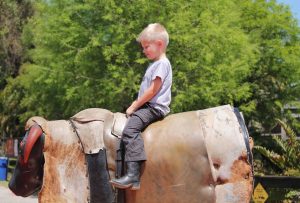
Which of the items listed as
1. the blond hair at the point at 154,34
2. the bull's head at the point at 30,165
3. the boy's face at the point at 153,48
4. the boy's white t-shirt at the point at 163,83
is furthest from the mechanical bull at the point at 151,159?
the blond hair at the point at 154,34

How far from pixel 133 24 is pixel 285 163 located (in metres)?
6.73

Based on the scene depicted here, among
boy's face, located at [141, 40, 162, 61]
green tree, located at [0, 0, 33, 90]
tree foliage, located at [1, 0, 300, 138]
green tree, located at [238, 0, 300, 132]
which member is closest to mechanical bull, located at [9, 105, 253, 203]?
boy's face, located at [141, 40, 162, 61]

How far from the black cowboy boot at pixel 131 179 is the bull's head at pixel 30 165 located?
0.69 metres

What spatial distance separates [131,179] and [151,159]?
21 cm

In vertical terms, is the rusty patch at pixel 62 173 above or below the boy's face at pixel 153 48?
below

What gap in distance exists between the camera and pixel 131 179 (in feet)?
12.5

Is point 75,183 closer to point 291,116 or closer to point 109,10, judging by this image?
point 109,10

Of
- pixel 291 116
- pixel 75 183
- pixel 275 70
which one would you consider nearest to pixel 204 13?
pixel 275 70

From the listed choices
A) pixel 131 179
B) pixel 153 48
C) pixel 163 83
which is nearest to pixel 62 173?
pixel 131 179

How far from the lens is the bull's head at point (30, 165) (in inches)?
162

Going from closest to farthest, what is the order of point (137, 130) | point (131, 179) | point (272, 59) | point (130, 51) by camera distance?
point (131, 179) < point (137, 130) < point (130, 51) < point (272, 59)

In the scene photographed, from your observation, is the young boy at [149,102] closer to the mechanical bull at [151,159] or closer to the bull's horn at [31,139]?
the mechanical bull at [151,159]

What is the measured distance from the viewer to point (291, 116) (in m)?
25.7

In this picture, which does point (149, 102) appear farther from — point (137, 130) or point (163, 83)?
point (137, 130)
